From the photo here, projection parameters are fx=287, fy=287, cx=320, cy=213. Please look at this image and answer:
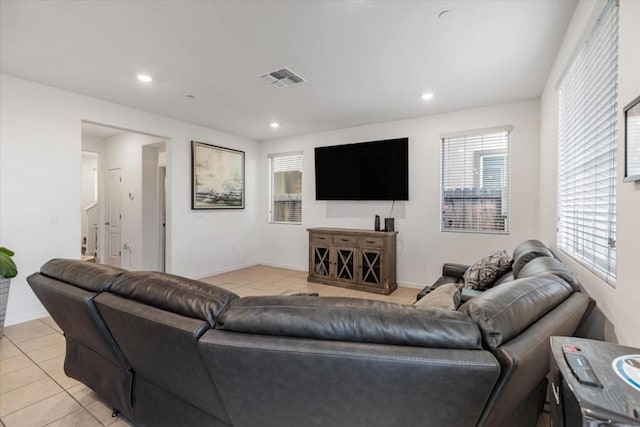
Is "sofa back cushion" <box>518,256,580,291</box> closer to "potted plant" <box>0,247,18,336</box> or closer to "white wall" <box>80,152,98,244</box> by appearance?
"potted plant" <box>0,247,18,336</box>

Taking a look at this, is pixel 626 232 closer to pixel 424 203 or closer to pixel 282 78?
pixel 282 78

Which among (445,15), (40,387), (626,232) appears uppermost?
(445,15)

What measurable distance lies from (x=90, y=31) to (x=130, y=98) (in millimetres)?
1548

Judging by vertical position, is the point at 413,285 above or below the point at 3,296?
below

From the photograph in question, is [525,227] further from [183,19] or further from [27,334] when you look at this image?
[27,334]

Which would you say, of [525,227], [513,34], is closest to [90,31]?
[513,34]

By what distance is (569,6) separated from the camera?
78.2 inches

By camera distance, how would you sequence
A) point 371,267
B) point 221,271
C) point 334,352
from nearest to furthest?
point 334,352 < point 371,267 < point 221,271


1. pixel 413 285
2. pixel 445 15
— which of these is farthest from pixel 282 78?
pixel 413 285

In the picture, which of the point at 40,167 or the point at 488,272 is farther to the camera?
the point at 40,167

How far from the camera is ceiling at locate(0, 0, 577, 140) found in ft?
6.76

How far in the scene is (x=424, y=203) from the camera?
4445mm

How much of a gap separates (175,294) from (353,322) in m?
0.79

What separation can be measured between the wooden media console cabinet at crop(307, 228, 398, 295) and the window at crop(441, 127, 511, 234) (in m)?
0.98
